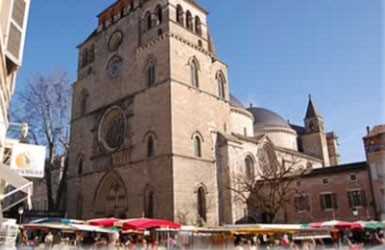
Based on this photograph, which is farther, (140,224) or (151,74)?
(151,74)

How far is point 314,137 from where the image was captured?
1773 inches

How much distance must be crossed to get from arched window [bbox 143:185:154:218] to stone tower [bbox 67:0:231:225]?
68 mm

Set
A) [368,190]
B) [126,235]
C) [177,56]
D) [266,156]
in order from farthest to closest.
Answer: [266,156]
[177,56]
[368,190]
[126,235]

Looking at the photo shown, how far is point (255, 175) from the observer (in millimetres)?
28438

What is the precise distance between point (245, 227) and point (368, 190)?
42.2ft

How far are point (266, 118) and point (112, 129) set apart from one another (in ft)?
72.0

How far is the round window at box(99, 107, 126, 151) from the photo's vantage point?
27719 millimetres

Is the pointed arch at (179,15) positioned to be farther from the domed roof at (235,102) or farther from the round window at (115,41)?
the domed roof at (235,102)

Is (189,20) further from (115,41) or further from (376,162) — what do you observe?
(376,162)

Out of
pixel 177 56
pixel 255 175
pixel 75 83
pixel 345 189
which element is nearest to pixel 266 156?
pixel 255 175

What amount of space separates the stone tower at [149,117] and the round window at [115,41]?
0.28 feet

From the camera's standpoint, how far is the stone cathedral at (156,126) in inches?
926

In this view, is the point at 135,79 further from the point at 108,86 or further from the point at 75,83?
the point at 75,83

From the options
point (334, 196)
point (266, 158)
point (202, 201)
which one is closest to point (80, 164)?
point (202, 201)
